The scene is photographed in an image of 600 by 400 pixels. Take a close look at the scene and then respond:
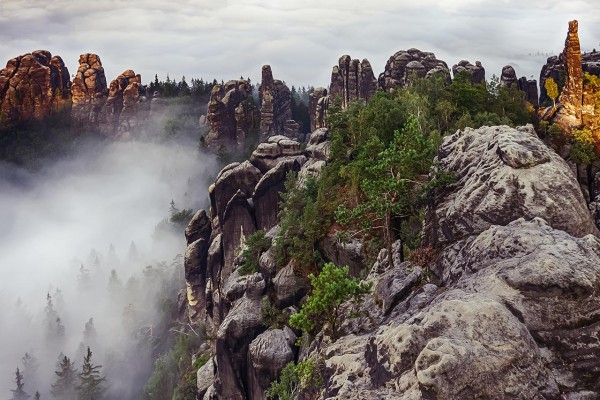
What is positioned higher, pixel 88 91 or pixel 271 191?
pixel 88 91

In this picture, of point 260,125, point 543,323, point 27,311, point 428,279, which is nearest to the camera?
point 543,323

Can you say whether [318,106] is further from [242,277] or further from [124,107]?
[242,277]

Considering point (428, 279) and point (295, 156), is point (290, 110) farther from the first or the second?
point (428, 279)

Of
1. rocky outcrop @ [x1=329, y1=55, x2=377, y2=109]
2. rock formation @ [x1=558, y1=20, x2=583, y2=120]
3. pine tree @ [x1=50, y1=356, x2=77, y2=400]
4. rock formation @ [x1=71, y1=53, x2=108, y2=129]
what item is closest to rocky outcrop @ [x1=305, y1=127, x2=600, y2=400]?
rock formation @ [x1=558, y1=20, x2=583, y2=120]

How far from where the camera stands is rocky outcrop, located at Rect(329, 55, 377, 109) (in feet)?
340

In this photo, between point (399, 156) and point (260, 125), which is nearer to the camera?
point (399, 156)

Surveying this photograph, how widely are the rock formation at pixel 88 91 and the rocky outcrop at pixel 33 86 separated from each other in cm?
422

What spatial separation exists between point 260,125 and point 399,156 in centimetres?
9750

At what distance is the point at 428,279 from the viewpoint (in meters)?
19.3

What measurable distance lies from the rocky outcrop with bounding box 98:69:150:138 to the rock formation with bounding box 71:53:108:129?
2144 mm

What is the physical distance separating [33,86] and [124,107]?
88.1 feet

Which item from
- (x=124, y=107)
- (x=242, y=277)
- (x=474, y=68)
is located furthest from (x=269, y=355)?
(x=124, y=107)

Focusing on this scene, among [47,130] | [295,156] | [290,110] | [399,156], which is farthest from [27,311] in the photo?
[399,156]

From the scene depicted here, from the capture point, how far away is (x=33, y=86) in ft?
430
